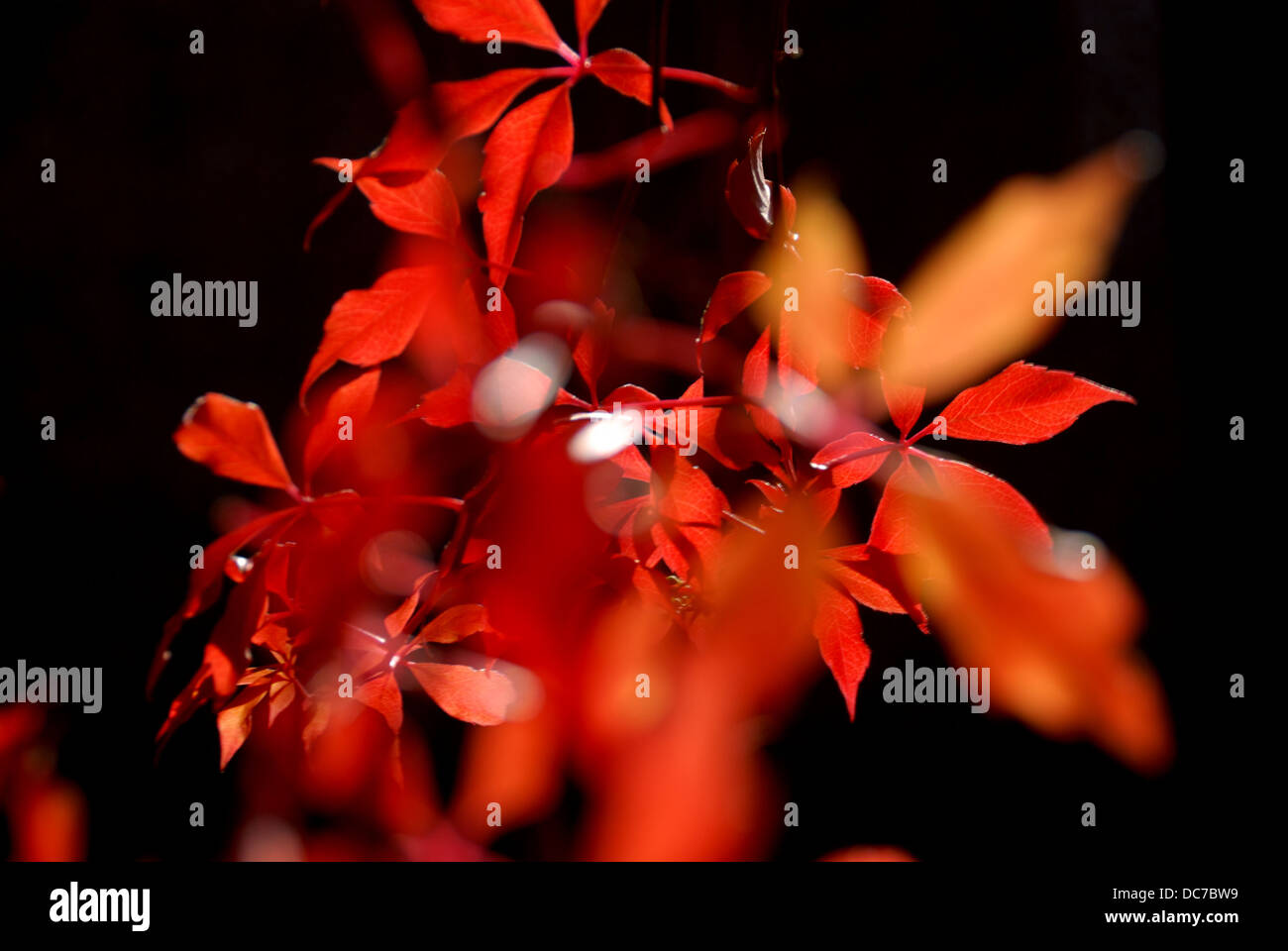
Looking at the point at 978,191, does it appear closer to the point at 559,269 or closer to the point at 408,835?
the point at 559,269

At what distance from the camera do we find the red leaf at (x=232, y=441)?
0.86 ft

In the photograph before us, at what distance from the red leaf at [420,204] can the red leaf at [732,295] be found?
10 cm

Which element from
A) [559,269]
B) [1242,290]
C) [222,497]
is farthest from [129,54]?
[1242,290]

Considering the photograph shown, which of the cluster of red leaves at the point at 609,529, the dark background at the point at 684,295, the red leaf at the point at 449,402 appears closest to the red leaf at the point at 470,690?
the cluster of red leaves at the point at 609,529

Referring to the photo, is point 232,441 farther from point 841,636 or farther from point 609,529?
point 841,636

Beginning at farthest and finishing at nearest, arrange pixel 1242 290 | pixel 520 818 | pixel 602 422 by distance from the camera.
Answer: pixel 1242 290
pixel 520 818
pixel 602 422

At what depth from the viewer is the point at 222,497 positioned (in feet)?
2.64

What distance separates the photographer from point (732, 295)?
0.88ft

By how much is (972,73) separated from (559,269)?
687mm

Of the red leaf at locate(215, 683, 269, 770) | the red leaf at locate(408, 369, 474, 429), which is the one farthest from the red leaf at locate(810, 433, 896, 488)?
the red leaf at locate(215, 683, 269, 770)

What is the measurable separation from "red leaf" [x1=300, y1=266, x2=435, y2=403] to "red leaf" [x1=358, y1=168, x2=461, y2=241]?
0.02 meters

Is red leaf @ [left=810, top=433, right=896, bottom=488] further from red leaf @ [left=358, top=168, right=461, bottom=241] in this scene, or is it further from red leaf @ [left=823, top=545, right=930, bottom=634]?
red leaf @ [left=358, top=168, right=461, bottom=241]

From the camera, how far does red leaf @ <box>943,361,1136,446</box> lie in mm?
268

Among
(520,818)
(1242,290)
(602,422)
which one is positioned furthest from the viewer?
(1242,290)
